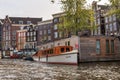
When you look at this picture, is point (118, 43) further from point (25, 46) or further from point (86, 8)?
point (25, 46)

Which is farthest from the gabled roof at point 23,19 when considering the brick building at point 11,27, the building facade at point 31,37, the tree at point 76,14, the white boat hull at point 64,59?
the white boat hull at point 64,59

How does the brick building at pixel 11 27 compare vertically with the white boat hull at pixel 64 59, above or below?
above

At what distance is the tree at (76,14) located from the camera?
5259 cm

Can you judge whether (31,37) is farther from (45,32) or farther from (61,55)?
(61,55)

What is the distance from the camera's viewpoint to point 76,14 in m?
53.3

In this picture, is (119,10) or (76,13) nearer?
(119,10)

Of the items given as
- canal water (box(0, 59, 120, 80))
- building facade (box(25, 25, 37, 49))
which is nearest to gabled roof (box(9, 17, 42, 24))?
building facade (box(25, 25, 37, 49))

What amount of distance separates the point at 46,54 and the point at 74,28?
940cm

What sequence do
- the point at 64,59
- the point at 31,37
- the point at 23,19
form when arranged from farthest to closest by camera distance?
the point at 23,19 → the point at 31,37 → the point at 64,59

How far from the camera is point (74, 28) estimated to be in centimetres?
5506

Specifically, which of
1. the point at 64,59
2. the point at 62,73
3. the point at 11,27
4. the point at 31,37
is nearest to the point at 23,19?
the point at 11,27

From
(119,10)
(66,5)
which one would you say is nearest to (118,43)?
(119,10)

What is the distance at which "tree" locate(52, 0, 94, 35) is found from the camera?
52594mm

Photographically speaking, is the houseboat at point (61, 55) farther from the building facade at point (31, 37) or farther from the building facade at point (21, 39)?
the building facade at point (21, 39)
